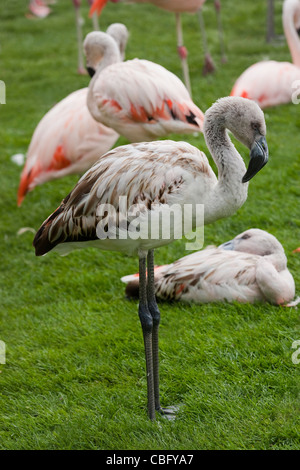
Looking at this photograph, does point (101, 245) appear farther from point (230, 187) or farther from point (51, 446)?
point (51, 446)

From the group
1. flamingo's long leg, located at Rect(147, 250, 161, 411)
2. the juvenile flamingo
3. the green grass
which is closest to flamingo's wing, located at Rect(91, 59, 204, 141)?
the green grass

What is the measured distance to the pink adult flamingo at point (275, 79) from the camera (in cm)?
760

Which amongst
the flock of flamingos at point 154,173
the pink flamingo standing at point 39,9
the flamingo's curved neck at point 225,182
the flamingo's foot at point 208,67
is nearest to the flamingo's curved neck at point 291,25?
the flock of flamingos at point 154,173

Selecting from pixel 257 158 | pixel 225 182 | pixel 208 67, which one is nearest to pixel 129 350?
pixel 225 182

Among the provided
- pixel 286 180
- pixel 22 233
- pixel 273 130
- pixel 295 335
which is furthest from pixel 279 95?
pixel 295 335

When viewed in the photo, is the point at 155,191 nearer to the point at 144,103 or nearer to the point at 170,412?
the point at 170,412

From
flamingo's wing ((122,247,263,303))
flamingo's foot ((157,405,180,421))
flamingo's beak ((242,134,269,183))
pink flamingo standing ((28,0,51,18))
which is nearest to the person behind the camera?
flamingo's beak ((242,134,269,183))

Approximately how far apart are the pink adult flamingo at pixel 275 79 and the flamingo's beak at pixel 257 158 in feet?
14.6

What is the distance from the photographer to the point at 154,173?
3.32m

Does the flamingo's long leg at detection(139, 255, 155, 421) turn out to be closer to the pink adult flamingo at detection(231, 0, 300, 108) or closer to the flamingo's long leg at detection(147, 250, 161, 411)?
the flamingo's long leg at detection(147, 250, 161, 411)

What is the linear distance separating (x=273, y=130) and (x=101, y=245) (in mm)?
4240

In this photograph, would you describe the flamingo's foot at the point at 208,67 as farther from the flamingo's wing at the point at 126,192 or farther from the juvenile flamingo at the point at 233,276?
the flamingo's wing at the point at 126,192

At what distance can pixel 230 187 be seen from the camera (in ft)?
10.5

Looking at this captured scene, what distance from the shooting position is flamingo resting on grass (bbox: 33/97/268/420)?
3215 millimetres
